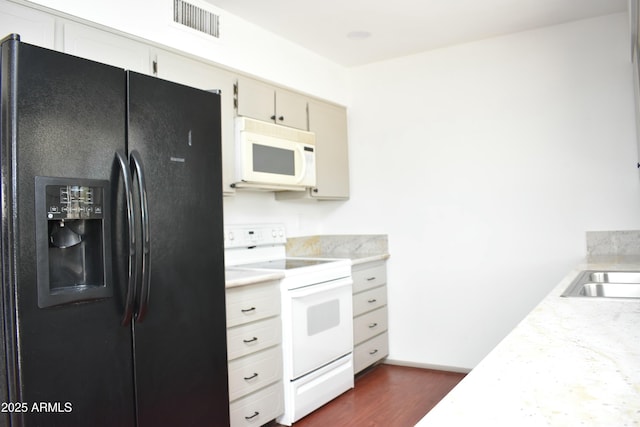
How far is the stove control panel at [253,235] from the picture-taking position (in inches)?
125

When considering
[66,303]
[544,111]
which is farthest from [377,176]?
[66,303]

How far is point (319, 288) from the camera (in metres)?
2.92

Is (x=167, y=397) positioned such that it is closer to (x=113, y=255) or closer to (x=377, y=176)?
(x=113, y=255)

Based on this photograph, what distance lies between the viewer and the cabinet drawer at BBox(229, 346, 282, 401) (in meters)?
2.38

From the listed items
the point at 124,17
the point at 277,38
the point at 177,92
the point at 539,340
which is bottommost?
the point at 539,340

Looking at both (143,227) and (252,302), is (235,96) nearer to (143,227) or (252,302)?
(252,302)

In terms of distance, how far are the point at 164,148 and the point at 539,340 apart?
4.62 feet

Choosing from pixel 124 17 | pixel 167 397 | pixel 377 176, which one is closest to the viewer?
pixel 167 397

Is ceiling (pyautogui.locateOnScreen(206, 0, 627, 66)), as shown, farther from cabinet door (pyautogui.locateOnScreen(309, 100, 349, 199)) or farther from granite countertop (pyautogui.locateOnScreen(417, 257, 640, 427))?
granite countertop (pyautogui.locateOnScreen(417, 257, 640, 427))

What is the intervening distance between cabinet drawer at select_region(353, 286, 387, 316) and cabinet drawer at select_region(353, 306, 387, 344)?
0.04m

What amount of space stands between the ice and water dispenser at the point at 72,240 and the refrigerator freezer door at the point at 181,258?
16 cm

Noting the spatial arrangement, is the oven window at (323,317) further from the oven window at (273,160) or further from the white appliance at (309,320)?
the oven window at (273,160)

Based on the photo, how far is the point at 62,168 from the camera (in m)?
1.50

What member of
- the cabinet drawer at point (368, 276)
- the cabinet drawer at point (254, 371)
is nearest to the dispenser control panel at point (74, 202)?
the cabinet drawer at point (254, 371)
